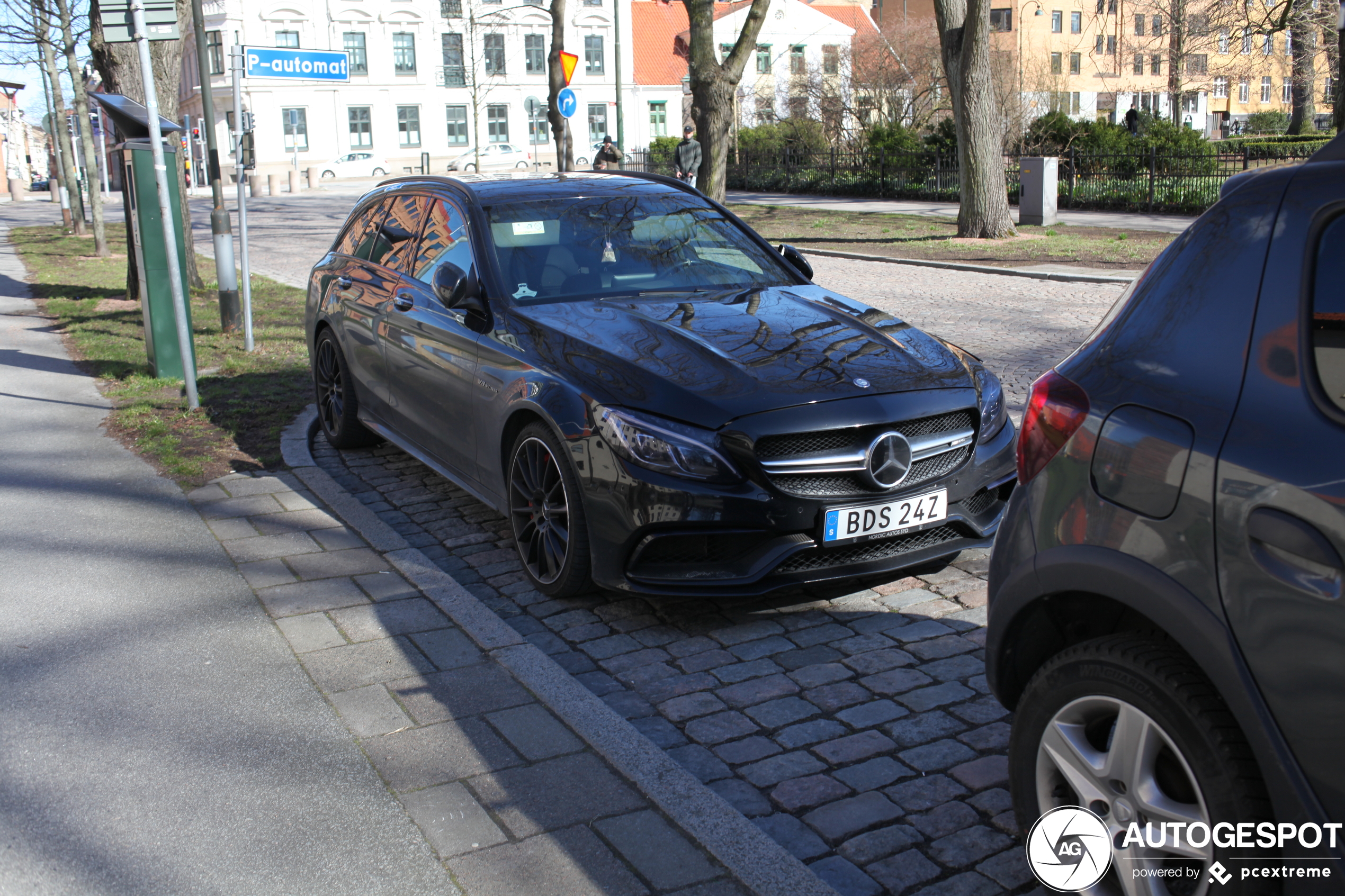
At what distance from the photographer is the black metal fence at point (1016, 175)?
22.4 meters

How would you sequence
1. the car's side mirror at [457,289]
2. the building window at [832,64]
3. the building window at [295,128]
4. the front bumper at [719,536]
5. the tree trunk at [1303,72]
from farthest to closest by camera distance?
1. the building window at [295,128]
2. the building window at [832,64]
3. the tree trunk at [1303,72]
4. the car's side mirror at [457,289]
5. the front bumper at [719,536]

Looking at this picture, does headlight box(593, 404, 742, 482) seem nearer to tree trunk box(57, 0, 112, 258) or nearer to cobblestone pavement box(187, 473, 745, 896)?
cobblestone pavement box(187, 473, 745, 896)

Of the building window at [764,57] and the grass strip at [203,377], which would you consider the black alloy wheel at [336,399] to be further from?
the building window at [764,57]

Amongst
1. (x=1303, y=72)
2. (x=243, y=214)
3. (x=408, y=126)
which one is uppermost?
(x=408, y=126)

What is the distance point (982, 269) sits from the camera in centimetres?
1548

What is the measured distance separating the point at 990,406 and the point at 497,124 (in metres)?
71.2

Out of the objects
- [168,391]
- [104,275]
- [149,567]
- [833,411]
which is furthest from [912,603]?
[104,275]

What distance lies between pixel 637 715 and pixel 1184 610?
205 centimetres

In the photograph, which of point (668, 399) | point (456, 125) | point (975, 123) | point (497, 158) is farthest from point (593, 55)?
point (668, 399)

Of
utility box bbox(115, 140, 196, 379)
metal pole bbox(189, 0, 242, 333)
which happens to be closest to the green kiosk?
utility box bbox(115, 140, 196, 379)

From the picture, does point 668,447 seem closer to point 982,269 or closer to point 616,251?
point 616,251

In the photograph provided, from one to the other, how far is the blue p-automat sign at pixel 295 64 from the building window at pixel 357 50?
200ft

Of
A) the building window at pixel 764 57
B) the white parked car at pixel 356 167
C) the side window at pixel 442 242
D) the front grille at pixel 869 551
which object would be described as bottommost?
the front grille at pixel 869 551

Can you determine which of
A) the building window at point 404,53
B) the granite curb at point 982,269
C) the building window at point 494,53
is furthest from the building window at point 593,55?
the granite curb at point 982,269
